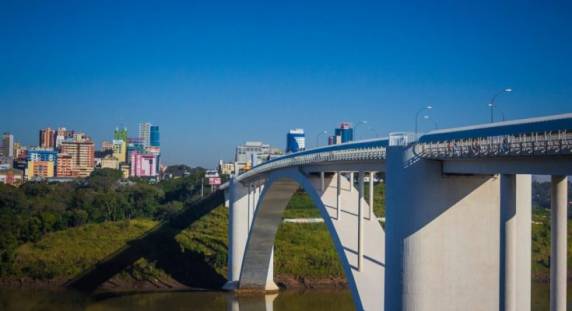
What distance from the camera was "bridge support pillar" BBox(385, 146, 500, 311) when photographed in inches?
612

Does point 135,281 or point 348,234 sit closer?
point 348,234

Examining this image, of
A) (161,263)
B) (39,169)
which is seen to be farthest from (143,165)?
(161,263)

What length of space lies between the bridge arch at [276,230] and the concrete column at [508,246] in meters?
7.04

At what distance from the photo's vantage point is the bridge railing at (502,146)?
11.7 meters

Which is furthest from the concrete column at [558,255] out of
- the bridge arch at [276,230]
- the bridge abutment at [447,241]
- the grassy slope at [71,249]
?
the grassy slope at [71,249]

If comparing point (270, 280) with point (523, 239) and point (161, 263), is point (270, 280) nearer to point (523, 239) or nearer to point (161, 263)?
point (161, 263)

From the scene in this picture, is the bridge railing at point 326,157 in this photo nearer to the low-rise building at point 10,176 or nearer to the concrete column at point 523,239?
the concrete column at point 523,239

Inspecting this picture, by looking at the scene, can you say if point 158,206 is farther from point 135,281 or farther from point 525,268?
point 525,268

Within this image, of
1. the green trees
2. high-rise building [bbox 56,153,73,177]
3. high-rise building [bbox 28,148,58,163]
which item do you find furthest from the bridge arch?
high-rise building [bbox 28,148,58,163]

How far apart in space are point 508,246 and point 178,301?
29.1 meters

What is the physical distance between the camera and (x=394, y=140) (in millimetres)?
17422

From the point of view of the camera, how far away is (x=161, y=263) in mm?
45719

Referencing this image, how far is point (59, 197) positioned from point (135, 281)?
83.6ft

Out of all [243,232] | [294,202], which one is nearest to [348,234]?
[243,232]
